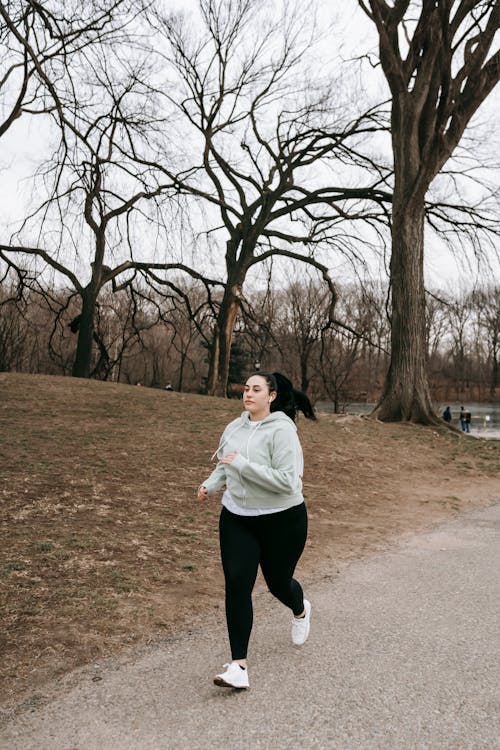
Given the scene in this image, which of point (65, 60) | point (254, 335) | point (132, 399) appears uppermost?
point (65, 60)

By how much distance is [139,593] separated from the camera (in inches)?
189

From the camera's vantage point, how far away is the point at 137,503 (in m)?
7.42

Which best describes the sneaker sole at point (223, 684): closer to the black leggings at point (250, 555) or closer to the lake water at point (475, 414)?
the black leggings at point (250, 555)

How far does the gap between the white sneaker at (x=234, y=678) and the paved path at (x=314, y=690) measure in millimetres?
54

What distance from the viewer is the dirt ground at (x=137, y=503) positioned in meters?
4.24

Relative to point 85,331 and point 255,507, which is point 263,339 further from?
point 255,507

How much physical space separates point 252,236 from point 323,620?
19.1 m

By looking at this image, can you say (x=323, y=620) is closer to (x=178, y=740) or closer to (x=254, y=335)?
(x=178, y=740)

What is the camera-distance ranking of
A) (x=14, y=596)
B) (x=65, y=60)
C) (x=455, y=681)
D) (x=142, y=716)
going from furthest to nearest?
1. (x=65, y=60)
2. (x=14, y=596)
3. (x=455, y=681)
4. (x=142, y=716)

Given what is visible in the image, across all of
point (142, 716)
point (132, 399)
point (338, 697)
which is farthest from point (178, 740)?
point (132, 399)

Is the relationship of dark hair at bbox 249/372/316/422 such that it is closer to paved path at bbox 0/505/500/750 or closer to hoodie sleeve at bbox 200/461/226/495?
hoodie sleeve at bbox 200/461/226/495

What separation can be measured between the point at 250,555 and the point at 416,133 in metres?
15.5

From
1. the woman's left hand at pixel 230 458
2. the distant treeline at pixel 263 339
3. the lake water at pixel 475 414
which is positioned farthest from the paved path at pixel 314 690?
the lake water at pixel 475 414

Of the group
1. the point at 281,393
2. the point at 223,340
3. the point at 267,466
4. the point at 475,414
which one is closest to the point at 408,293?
the point at 223,340
